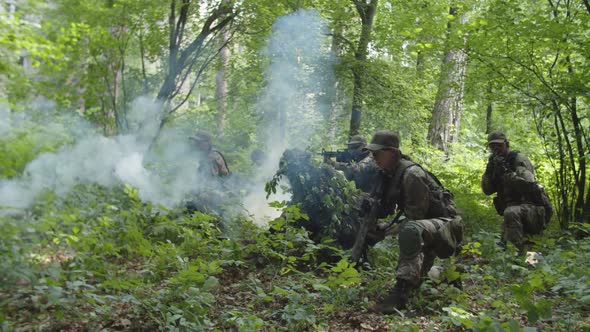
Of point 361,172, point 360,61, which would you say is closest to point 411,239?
point 361,172

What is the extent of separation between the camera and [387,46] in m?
10.8

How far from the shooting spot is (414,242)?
15.3ft

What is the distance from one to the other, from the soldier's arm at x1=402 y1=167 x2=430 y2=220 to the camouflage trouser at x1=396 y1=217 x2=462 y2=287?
0.14 metres

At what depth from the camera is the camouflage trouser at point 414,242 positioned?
4656mm

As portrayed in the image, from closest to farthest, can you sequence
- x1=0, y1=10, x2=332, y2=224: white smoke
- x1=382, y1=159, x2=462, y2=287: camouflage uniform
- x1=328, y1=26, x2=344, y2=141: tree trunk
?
x1=382, y1=159, x2=462, y2=287: camouflage uniform → x1=0, y1=10, x2=332, y2=224: white smoke → x1=328, y1=26, x2=344, y2=141: tree trunk

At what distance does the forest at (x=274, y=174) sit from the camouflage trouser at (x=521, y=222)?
0.20 m

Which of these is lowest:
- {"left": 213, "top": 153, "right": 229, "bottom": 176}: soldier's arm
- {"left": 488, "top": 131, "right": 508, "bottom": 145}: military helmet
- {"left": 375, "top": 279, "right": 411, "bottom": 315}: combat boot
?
{"left": 375, "top": 279, "right": 411, "bottom": 315}: combat boot

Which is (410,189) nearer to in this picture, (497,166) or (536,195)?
(497,166)

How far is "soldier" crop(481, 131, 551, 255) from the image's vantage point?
7.20 metres

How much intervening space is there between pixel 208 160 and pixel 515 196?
16.7 feet

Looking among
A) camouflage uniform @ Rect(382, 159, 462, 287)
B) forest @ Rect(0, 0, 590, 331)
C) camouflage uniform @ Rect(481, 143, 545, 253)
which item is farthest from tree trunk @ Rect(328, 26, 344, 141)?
camouflage uniform @ Rect(382, 159, 462, 287)

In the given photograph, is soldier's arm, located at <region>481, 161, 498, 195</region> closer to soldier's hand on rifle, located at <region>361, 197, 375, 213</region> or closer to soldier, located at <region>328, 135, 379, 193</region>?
soldier, located at <region>328, 135, 379, 193</region>

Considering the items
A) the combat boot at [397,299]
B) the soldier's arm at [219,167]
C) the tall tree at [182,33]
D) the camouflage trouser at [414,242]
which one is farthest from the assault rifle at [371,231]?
the tall tree at [182,33]

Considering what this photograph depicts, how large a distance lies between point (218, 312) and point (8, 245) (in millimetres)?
1758
